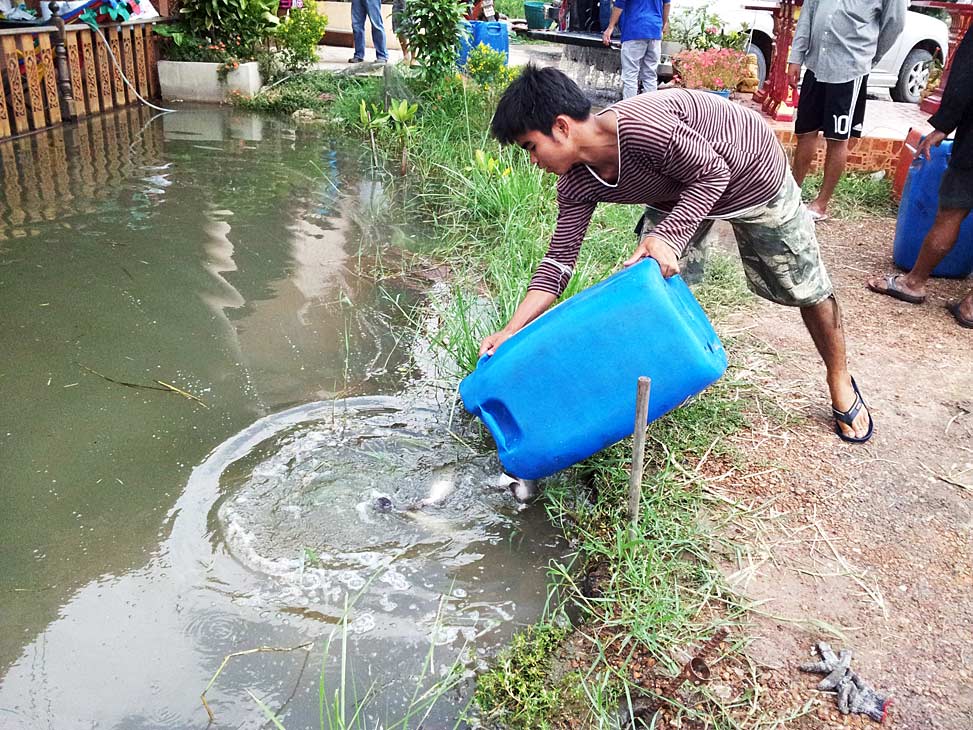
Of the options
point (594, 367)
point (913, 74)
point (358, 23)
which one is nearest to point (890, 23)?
point (594, 367)

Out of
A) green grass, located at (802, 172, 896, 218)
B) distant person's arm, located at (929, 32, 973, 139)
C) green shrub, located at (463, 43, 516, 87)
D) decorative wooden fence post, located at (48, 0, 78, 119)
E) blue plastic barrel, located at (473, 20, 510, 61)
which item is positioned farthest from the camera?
blue plastic barrel, located at (473, 20, 510, 61)

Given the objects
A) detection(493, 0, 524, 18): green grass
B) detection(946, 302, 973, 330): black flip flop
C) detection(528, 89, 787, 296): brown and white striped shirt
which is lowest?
detection(946, 302, 973, 330): black flip flop

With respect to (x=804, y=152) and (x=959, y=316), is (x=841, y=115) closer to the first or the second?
(x=804, y=152)

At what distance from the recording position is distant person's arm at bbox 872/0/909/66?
14.8ft

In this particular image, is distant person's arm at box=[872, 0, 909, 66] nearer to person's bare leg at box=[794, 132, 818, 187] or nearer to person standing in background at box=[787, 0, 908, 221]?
person standing in background at box=[787, 0, 908, 221]

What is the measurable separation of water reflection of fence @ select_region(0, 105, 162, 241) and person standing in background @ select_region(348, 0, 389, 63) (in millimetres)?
2792

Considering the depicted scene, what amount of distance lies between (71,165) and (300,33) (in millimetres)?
3400

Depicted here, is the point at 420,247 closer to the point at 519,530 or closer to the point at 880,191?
the point at 519,530

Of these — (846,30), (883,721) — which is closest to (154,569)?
(883,721)

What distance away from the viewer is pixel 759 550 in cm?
230

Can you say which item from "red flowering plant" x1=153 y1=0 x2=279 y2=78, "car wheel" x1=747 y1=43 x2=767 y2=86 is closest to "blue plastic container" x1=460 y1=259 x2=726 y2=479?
"red flowering plant" x1=153 y1=0 x2=279 y2=78

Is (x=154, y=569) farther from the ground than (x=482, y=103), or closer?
closer

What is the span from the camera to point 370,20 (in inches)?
354

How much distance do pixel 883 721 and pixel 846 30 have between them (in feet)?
13.0
